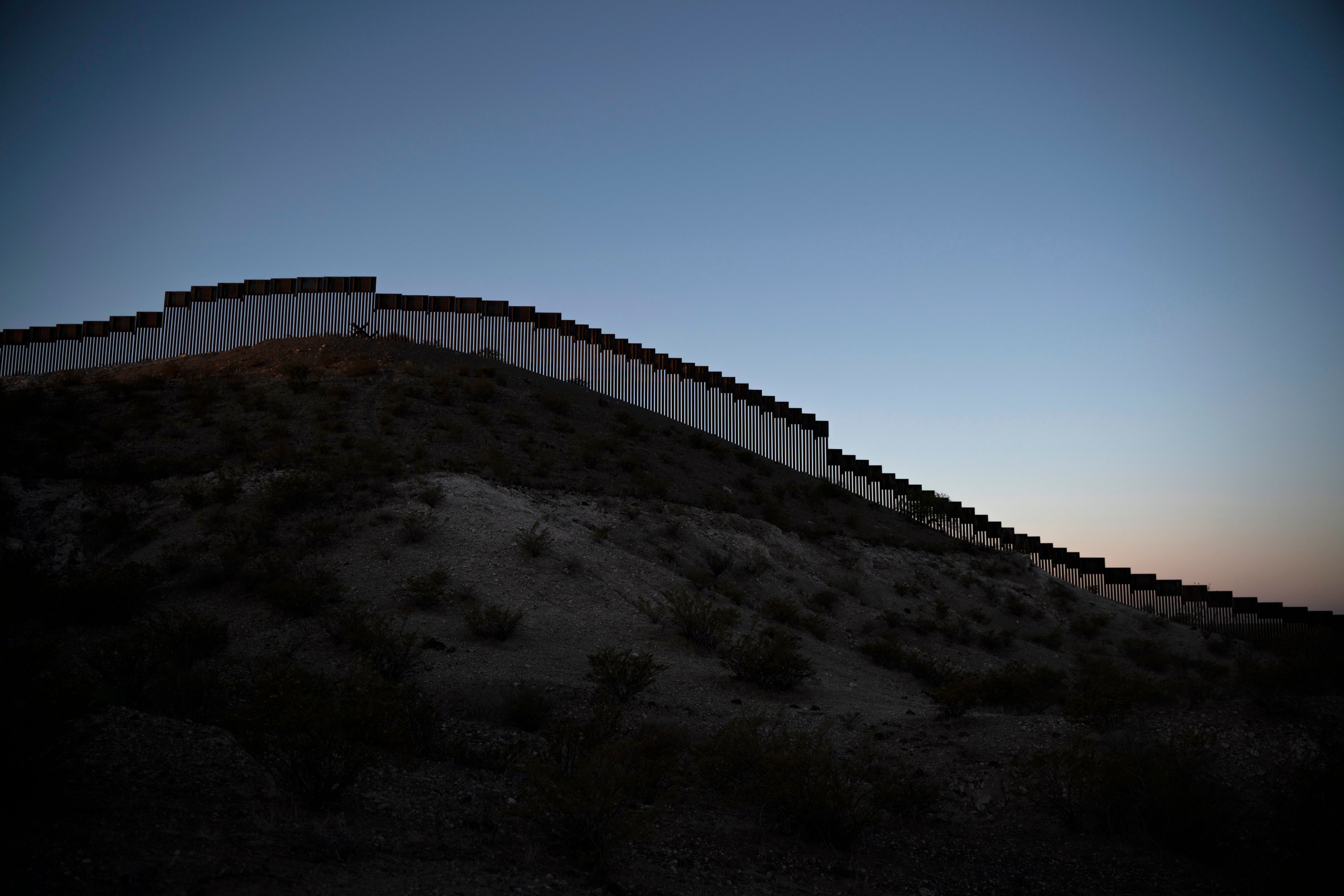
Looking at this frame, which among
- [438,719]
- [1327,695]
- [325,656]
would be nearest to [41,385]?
[325,656]

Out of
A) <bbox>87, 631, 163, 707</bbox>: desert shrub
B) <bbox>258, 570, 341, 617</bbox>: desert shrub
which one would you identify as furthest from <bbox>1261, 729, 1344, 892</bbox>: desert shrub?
<bbox>258, 570, 341, 617</bbox>: desert shrub

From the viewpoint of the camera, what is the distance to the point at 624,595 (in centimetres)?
1742

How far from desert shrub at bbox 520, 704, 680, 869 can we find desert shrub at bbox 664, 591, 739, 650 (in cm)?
615

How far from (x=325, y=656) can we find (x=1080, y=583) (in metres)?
25.8

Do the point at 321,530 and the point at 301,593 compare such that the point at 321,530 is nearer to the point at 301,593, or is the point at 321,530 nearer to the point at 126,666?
the point at 301,593

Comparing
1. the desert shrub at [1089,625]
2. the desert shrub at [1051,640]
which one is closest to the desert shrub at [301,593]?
the desert shrub at [1051,640]

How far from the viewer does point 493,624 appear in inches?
563

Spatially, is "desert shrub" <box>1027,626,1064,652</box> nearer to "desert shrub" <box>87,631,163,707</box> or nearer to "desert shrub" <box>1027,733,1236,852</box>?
"desert shrub" <box>1027,733,1236,852</box>

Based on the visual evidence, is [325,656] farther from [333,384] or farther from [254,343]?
[254,343]

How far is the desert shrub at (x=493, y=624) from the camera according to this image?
46.6ft

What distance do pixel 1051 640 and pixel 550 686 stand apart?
1544 cm

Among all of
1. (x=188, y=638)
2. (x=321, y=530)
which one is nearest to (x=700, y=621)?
(x=321, y=530)

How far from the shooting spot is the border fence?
3150cm

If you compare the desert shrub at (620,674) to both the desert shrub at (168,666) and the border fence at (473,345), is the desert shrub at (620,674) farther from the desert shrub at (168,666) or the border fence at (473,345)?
the border fence at (473,345)
